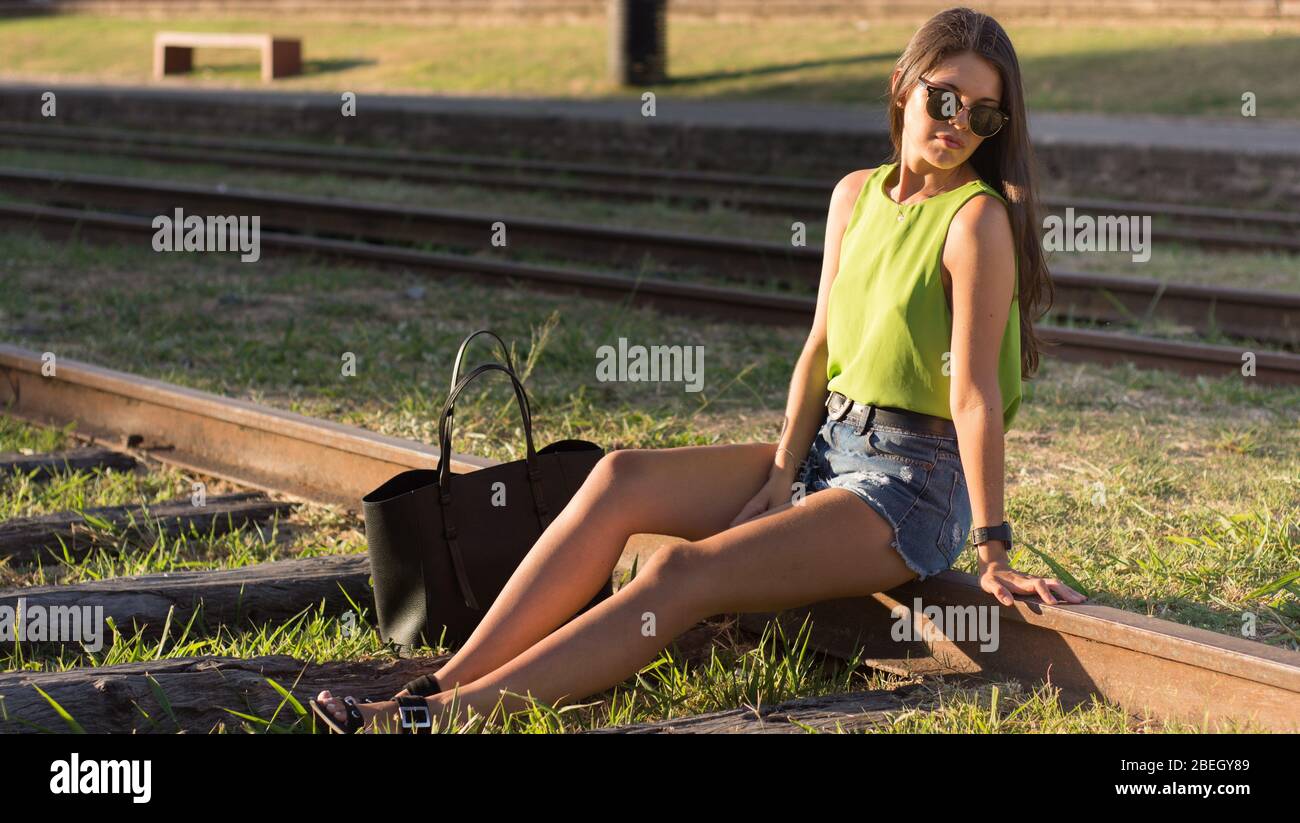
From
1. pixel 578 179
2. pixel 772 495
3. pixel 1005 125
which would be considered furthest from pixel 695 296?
pixel 578 179

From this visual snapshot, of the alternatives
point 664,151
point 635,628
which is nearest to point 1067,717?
point 635,628

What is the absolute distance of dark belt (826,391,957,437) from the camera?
3.61 meters

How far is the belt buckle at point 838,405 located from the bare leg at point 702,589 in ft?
0.90

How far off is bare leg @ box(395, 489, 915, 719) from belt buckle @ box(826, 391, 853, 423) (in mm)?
274

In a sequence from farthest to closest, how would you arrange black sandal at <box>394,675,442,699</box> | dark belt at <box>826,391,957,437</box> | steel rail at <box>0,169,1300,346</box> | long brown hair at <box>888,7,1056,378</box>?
steel rail at <box>0,169,1300,346</box>, dark belt at <box>826,391,957,437</box>, long brown hair at <box>888,7,1056,378</box>, black sandal at <box>394,675,442,699</box>

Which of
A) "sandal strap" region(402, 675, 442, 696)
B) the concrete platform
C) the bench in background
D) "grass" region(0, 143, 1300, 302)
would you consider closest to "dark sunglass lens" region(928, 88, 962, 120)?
"sandal strap" region(402, 675, 442, 696)

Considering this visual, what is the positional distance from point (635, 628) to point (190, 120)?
2012cm

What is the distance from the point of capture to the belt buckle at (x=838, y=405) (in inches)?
147

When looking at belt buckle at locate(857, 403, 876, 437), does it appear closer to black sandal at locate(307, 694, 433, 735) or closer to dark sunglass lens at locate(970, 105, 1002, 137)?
dark sunglass lens at locate(970, 105, 1002, 137)

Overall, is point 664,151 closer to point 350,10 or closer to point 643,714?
point 643,714

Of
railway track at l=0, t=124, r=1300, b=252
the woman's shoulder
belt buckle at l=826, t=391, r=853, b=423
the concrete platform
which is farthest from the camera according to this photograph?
the concrete platform

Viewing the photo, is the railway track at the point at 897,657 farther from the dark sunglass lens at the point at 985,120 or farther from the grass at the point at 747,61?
the grass at the point at 747,61

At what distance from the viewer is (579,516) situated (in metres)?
3.51
